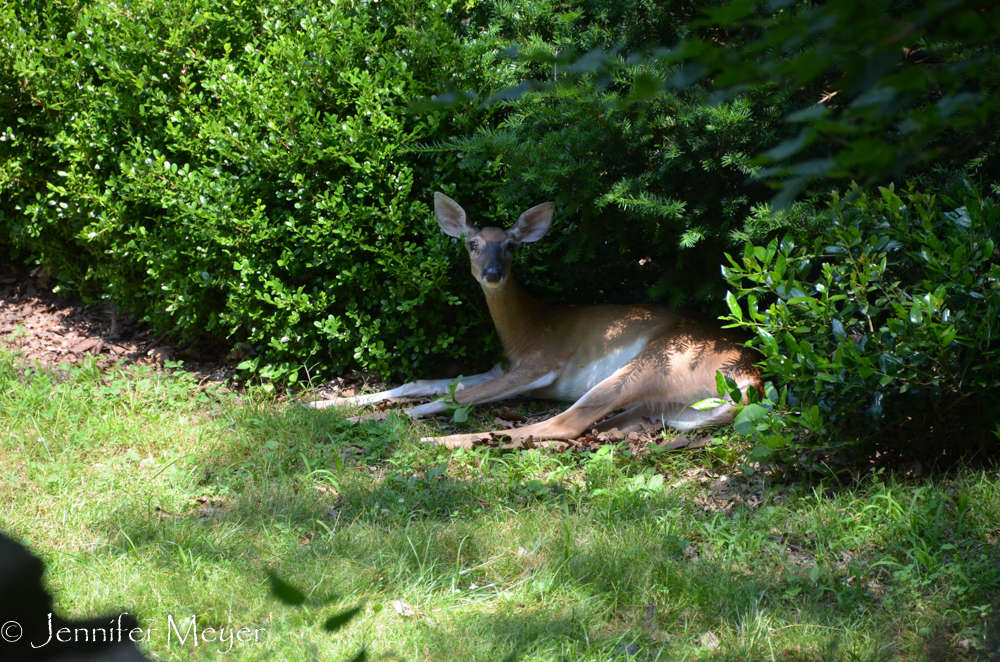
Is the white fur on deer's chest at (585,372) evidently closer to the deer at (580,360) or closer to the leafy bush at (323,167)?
the deer at (580,360)

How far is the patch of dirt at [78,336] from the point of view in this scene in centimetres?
586

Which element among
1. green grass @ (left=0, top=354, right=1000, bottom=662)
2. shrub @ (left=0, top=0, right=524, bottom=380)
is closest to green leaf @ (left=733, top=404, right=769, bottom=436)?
green grass @ (left=0, top=354, right=1000, bottom=662)

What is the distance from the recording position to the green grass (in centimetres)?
271

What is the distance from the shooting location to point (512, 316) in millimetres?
5543

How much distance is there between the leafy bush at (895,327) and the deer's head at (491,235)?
5.49ft

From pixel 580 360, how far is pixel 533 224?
936 mm

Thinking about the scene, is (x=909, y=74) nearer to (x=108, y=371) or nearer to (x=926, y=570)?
(x=926, y=570)

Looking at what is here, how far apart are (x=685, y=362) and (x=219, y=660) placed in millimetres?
3126

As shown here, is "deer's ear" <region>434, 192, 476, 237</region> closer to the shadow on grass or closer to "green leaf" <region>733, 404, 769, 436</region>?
the shadow on grass

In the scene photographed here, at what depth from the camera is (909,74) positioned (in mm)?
1018

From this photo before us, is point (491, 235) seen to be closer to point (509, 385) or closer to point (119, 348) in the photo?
point (509, 385)

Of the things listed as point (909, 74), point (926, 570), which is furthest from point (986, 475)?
point (909, 74)

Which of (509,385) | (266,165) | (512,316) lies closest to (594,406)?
(509,385)

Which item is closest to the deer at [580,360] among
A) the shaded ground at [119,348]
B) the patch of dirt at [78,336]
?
the shaded ground at [119,348]
